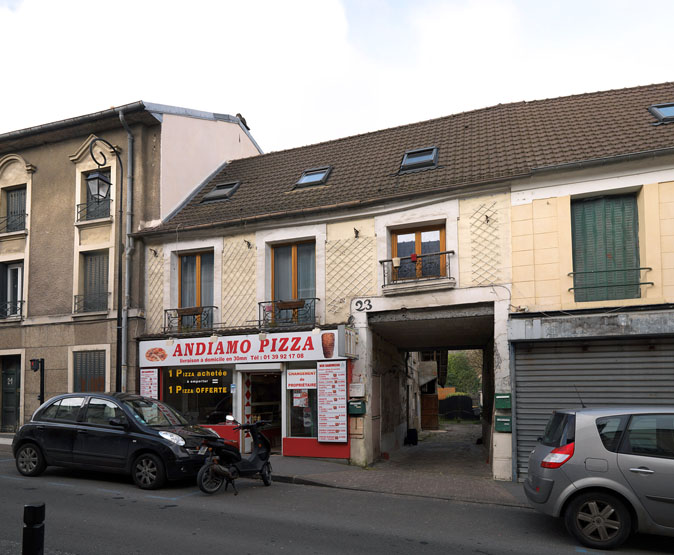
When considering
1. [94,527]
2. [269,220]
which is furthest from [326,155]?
[94,527]

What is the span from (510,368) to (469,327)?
2566mm

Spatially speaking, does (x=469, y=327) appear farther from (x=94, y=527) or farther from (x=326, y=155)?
(x=94, y=527)

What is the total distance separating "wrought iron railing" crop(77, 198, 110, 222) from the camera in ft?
56.0

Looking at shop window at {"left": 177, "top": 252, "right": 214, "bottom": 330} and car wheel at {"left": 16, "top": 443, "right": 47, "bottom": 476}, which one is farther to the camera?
shop window at {"left": 177, "top": 252, "right": 214, "bottom": 330}

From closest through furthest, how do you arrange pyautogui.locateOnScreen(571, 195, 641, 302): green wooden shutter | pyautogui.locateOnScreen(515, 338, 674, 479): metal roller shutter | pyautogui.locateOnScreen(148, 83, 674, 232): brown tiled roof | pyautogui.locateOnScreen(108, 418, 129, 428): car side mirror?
pyautogui.locateOnScreen(108, 418, 129, 428): car side mirror → pyautogui.locateOnScreen(515, 338, 674, 479): metal roller shutter → pyautogui.locateOnScreen(571, 195, 641, 302): green wooden shutter → pyautogui.locateOnScreen(148, 83, 674, 232): brown tiled roof

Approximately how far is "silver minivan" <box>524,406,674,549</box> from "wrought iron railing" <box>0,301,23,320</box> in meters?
15.6

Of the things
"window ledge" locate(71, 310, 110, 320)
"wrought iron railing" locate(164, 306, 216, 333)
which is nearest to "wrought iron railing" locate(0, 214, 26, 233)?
"window ledge" locate(71, 310, 110, 320)

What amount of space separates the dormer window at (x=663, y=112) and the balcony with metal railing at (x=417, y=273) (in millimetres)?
5135

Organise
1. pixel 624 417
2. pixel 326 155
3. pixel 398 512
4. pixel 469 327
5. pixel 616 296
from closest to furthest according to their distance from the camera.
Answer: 1. pixel 624 417
2. pixel 398 512
3. pixel 616 296
4. pixel 469 327
5. pixel 326 155

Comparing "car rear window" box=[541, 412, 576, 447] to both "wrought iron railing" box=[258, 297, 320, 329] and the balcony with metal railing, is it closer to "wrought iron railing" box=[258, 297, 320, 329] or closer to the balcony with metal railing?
the balcony with metal railing

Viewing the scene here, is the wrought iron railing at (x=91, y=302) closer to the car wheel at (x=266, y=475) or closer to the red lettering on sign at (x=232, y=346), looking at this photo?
the red lettering on sign at (x=232, y=346)

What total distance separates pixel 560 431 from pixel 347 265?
7.34 metres

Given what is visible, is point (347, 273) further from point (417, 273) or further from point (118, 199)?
point (118, 199)

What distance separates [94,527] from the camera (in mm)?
7328
